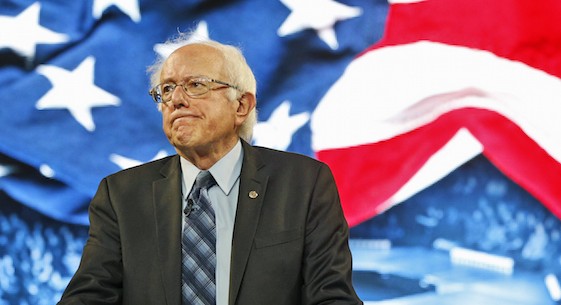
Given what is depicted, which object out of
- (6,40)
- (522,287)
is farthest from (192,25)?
(522,287)

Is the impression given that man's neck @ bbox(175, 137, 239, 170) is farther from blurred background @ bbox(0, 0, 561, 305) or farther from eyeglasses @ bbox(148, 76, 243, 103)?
blurred background @ bbox(0, 0, 561, 305)

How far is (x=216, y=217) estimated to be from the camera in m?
2.37

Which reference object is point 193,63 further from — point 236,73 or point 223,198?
point 223,198

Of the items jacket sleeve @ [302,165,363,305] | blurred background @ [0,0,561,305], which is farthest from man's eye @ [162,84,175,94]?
blurred background @ [0,0,561,305]

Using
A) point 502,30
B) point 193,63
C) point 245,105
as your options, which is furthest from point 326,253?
point 502,30

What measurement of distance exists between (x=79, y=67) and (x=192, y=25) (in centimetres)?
51

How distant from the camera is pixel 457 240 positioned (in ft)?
11.3

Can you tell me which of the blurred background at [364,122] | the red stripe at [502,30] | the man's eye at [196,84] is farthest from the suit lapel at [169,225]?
the red stripe at [502,30]

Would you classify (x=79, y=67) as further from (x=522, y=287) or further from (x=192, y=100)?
(x=522, y=287)

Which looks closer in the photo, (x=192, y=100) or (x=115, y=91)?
(x=192, y=100)

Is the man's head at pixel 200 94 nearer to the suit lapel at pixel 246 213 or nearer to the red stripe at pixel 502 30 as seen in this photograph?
the suit lapel at pixel 246 213

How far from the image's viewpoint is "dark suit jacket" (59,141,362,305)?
7.36ft

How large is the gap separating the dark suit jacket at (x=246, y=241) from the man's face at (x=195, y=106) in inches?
5.0

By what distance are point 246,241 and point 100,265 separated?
1.31 ft
